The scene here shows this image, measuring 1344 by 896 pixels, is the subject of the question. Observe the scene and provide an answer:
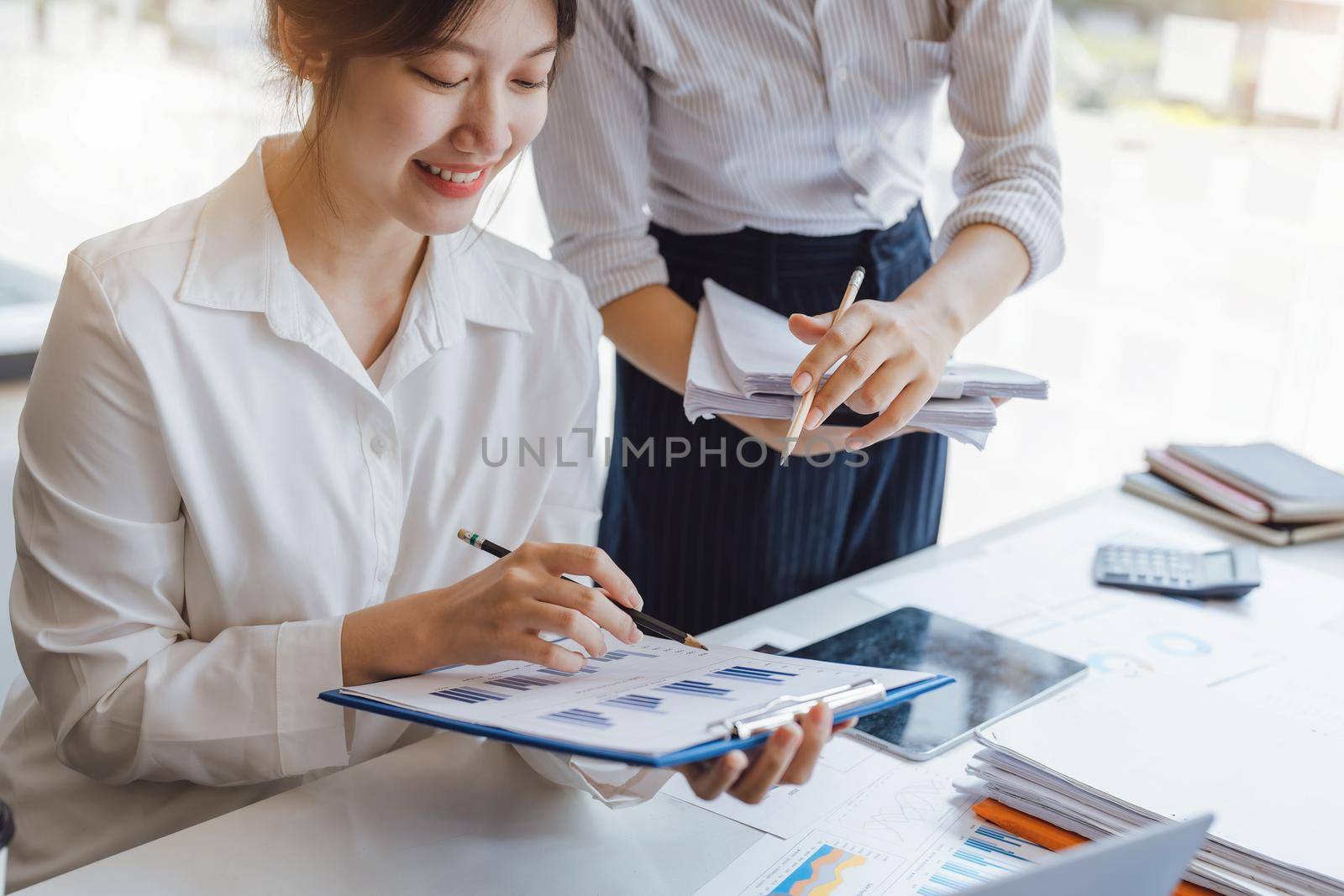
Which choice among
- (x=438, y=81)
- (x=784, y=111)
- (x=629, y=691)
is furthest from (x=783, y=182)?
(x=629, y=691)

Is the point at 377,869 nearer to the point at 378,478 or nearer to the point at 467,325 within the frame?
the point at 378,478

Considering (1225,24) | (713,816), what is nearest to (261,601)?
(713,816)

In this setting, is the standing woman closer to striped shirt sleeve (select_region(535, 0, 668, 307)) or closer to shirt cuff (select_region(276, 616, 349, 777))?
striped shirt sleeve (select_region(535, 0, 668, 307))

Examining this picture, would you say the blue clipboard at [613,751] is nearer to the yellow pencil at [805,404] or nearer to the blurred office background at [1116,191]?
the yellow pencil at [805,404]

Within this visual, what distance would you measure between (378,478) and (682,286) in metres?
0.60

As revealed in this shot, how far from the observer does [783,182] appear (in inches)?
60.2

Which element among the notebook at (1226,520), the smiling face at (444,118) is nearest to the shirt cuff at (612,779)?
the smiling face at (444,118)

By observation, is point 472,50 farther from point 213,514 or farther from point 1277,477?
point 1277,477

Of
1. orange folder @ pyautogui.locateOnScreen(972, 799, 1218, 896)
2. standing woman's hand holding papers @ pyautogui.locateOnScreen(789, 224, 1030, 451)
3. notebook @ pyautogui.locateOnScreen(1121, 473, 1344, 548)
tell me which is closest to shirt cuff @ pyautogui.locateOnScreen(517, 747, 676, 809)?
orange folder @ pyautogui.locateOnScreen(972, 799, 1218, 896)

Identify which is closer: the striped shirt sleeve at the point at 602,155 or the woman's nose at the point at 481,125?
the woman's nose at the point at 481,125

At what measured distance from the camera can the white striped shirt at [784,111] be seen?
1.44 meters

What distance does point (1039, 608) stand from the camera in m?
1.41

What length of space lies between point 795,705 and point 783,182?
0.86 m

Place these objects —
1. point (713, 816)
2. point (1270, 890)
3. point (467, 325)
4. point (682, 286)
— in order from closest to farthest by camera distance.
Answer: point (1270, 890), point (713, 816), point (467, 325), point (682, 286)
